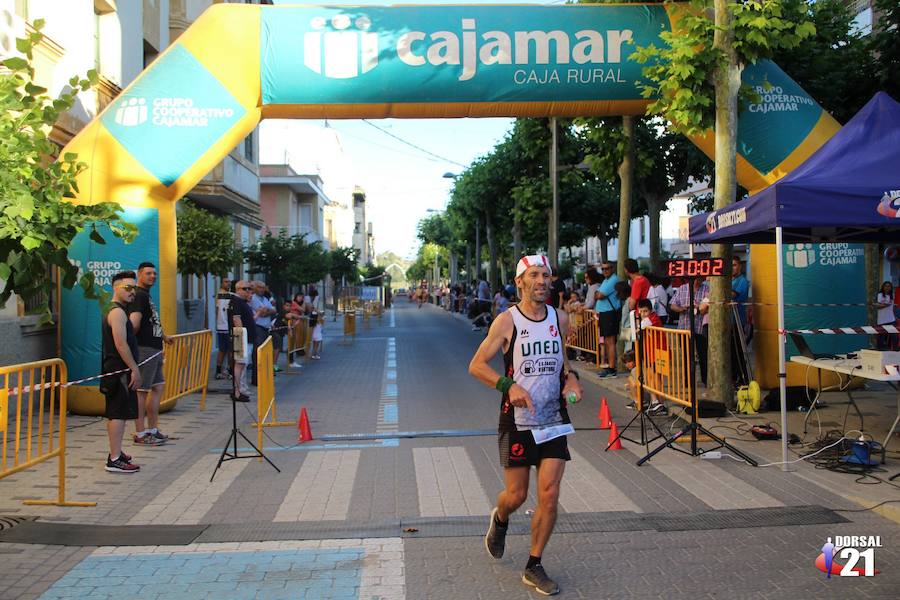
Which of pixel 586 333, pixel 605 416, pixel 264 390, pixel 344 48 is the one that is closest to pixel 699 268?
pixel 605 416

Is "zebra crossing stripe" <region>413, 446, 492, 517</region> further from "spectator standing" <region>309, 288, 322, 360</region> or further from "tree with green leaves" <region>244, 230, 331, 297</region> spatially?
"tree with green leaves" <region>244, 230, 331, 297</region>

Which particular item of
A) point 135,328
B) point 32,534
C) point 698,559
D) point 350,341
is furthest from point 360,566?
point 350,341

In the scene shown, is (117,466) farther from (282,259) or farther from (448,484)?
(282,259)

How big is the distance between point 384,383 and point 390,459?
705 centimetres

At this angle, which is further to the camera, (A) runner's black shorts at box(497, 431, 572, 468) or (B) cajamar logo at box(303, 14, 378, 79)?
(B) cajamar logo at box(303, 14, 378, 79)

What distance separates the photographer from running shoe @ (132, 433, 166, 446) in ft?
32.0

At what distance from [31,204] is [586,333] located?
1339 centimetres

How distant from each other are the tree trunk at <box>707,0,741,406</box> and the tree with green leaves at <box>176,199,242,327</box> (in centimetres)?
911

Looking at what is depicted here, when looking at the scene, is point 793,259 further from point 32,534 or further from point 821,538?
point 32,534

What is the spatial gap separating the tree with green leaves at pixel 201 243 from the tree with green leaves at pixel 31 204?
32.5 feet

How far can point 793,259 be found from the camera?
12.0 metres

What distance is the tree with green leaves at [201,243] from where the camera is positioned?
15.9 m

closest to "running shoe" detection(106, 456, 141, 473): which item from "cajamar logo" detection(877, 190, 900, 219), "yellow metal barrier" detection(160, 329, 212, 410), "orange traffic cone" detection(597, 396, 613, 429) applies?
"yellow metal barrier" detection(160, 329, 212, 410)

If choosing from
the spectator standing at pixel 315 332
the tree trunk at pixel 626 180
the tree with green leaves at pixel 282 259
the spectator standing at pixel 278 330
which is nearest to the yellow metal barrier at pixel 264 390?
the spectator standing at pixel 278 330
